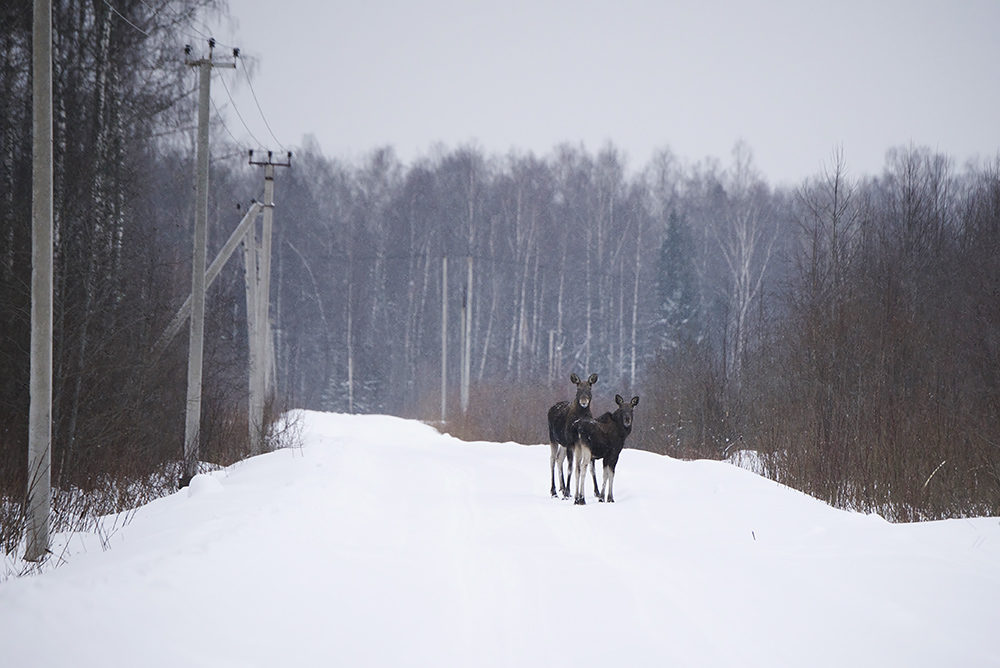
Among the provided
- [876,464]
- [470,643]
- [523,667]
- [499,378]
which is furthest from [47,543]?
[499,378]

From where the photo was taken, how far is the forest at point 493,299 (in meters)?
11.9

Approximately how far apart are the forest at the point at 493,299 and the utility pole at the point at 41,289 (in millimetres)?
525

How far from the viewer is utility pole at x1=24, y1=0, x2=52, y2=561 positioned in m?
8.27

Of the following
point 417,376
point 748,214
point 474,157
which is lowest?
point 417,376

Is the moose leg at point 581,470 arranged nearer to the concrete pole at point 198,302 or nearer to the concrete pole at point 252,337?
the concrete pole at point 198,302

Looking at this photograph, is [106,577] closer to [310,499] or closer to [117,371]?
[310,499]

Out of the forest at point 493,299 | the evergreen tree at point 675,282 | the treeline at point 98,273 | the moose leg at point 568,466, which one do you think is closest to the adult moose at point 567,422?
the moose leg at point 568,466

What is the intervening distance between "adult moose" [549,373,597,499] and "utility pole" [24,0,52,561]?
6978 millimetres

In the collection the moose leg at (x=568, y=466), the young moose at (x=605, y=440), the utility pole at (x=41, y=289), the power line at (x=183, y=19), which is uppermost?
the power line at (x=183, y=19)

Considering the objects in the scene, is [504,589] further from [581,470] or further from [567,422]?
[567,422]

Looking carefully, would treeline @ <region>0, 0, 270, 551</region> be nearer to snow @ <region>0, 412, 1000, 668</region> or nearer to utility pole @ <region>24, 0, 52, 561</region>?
utility pole @ <region>24, 0, 52, 561</region>

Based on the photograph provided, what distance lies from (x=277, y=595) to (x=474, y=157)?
50878mm

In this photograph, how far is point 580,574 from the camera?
278 inches

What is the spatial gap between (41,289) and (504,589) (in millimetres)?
5620
